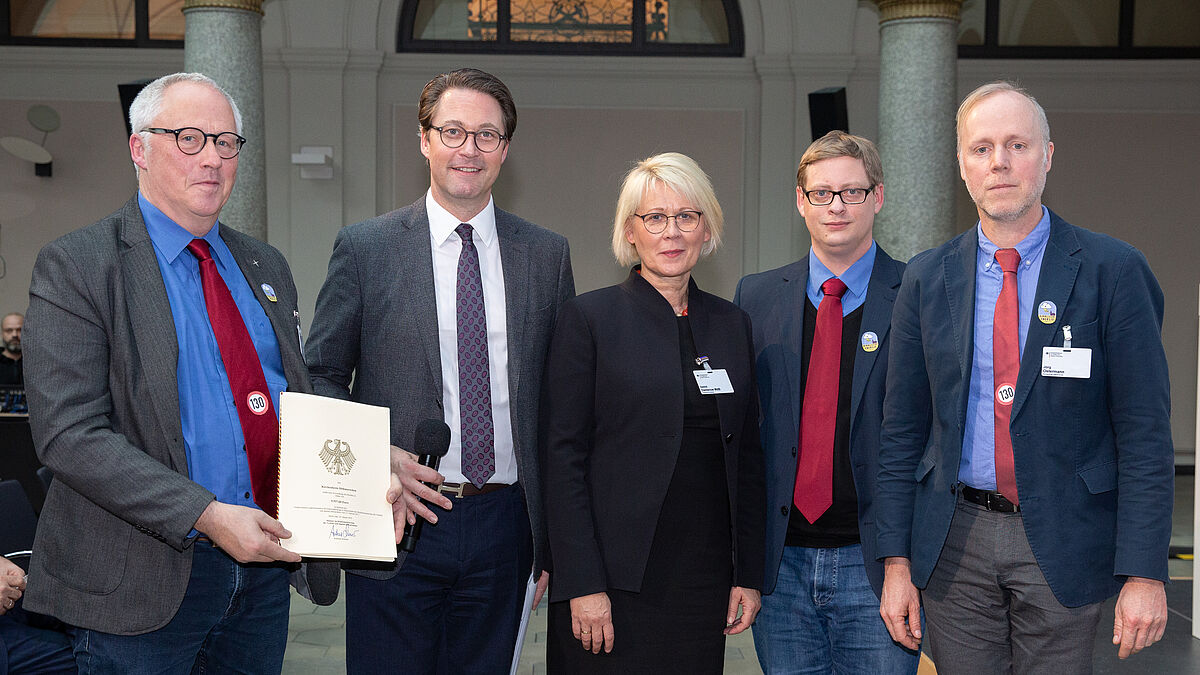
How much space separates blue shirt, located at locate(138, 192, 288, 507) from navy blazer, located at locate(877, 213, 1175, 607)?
1.44 m

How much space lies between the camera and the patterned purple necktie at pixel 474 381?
98.3 inches

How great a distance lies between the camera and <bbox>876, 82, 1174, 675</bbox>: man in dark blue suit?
85.6 inches

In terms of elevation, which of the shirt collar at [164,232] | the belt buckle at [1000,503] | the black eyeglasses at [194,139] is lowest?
the belt buckle at [1000,503]

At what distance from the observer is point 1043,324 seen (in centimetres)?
223

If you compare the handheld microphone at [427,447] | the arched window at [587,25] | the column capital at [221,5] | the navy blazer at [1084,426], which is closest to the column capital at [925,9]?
the arched window at [587,25]

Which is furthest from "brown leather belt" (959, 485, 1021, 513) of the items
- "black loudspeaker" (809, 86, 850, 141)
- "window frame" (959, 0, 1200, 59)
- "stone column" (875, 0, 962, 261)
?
"window frame" (959, 0, 1200, 59)

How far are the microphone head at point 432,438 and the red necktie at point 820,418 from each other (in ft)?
2.88

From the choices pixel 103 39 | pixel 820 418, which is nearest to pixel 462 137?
pixel 820 418

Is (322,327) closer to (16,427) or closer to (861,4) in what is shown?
(16,427)

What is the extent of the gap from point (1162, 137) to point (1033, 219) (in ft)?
30.9

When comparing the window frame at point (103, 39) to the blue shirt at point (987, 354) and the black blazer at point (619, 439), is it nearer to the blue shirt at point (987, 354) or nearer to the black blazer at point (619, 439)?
the black blazer at point (619, 439)

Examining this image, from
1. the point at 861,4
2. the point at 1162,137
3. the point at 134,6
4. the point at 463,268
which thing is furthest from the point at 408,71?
the point at 463,268

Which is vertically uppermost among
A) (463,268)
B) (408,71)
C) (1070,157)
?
(408,71)

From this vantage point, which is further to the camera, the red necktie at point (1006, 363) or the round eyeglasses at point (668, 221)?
the round eyeglasses at point (668, 221)
